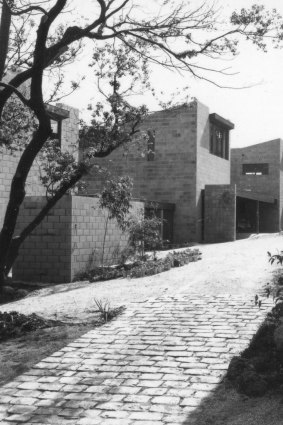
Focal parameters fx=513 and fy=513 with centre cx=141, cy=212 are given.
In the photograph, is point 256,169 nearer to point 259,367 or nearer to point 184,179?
point 184,179

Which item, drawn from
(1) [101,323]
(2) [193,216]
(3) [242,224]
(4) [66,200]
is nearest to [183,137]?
(2) [193,216]

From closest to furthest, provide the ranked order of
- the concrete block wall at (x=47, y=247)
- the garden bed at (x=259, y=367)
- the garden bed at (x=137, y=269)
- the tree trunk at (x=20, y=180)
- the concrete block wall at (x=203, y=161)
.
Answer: the garden bed at (x=259, y=367), the tree trunk at (x=20, y=180), the garden bed at (x=137, y=269), the concrete block wall at (x=47, y=247), the concrete block wall at (x=203, y=161)

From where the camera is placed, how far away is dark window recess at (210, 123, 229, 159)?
25.0 m

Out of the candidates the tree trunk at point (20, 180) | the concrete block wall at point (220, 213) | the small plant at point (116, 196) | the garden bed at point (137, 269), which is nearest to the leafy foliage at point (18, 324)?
the tree trunk at point (20, 180)

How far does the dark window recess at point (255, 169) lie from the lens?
33.5 m

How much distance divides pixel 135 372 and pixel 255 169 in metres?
30.2

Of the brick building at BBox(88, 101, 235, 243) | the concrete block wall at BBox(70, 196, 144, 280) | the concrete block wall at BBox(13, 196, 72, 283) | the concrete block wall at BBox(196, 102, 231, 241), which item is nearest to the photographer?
the concrete block wall at BBox(13, 196, 72, 283)

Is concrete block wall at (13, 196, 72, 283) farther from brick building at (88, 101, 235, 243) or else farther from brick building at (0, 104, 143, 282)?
brick building at (88, 101, 235, 243)

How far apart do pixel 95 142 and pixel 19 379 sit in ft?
23.5

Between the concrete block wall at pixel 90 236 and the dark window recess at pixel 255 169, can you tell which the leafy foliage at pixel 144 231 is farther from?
the dark window recess at pixel 255 169

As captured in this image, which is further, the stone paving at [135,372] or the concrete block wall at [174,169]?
the concrete block wall at [174,169]

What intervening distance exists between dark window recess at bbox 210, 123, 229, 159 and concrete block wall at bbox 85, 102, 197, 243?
8.05ft

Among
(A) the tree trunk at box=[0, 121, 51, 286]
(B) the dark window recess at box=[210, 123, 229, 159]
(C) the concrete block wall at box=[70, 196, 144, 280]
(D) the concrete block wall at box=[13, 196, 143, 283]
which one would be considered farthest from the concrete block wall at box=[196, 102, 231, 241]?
(A) the tree trunk at box=[0, 121, 51, 286]

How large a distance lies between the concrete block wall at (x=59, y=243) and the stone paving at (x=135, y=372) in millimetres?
5065
